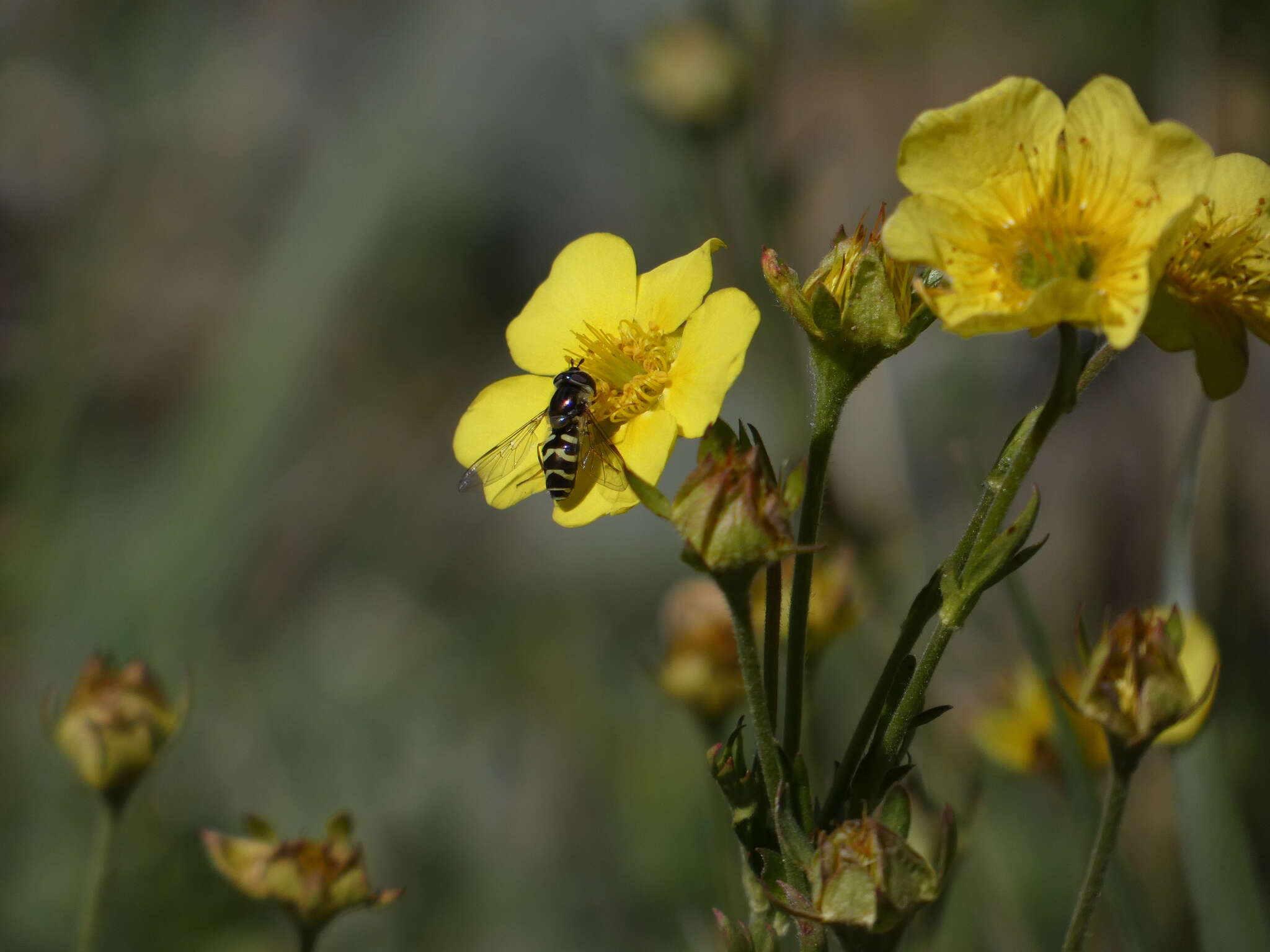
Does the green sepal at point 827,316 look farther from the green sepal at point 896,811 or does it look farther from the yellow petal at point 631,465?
the green sepal at point 896,811

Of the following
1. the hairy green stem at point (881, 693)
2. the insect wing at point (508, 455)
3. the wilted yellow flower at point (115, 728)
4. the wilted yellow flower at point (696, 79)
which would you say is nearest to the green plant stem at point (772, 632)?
the hairy green stem at point (881, 693)

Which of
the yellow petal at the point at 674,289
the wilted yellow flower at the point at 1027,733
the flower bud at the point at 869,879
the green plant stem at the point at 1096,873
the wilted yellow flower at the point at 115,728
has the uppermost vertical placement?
the yellow petal at the point at 674,289

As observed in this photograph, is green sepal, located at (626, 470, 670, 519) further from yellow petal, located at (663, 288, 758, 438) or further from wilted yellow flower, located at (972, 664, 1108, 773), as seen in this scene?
wilted yellow flower, located at (972, 664, 1108, 773)

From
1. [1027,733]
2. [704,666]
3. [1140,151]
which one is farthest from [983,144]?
[1027,733]

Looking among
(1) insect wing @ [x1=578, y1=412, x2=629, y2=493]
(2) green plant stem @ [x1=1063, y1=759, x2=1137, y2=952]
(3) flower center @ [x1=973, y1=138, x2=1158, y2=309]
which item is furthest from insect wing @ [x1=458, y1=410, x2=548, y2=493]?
(2) green plant stem @ [x1=1063, y1=759, x2=1137, y2=952]

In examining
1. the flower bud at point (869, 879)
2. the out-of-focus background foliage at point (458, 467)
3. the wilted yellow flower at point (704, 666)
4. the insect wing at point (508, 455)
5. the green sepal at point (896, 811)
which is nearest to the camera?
the flower bud at point (869, 879)

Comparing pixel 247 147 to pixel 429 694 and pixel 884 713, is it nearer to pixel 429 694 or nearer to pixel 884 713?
pixel 429 694
